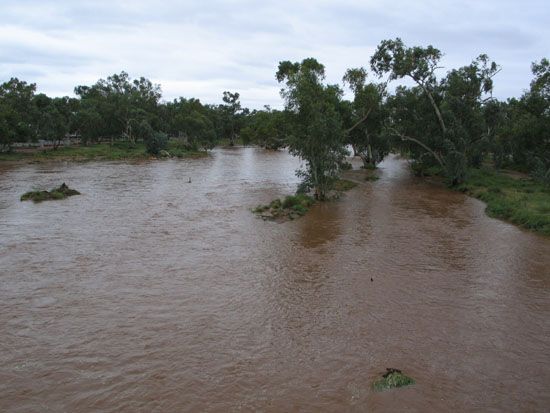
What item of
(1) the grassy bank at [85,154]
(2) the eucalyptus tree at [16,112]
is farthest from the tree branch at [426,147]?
(2) the eucalyptus tree at [16,112]

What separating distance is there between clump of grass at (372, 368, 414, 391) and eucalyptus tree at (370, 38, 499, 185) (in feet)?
88.1

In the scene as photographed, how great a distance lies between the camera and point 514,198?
26.3 meters

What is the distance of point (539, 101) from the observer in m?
31.5

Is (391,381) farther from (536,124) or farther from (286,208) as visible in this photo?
(536,124)

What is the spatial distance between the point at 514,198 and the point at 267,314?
21.4 m

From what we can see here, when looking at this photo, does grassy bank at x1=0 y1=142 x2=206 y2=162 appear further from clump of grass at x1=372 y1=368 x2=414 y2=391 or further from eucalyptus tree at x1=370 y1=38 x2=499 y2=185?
clump of grass at x1=372 y1=368 x2=414 y2=391

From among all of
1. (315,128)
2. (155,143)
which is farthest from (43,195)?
(155,143)

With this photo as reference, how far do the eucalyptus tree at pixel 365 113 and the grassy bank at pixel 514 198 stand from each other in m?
8.93

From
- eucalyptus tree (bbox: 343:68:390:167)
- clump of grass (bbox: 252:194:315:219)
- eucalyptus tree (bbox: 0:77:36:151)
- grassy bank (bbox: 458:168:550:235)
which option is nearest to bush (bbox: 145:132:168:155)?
eucalyptus tree (bbox: 0:77:36:151)

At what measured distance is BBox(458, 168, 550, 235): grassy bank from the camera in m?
20.8

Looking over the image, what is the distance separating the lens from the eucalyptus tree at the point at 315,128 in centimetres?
2642

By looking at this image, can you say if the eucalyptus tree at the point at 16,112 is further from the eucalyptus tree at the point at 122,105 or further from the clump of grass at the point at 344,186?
the clump of grass at the point at 344,186

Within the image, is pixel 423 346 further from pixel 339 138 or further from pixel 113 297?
pixel 339 138

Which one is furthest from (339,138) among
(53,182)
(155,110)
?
(155,110)
